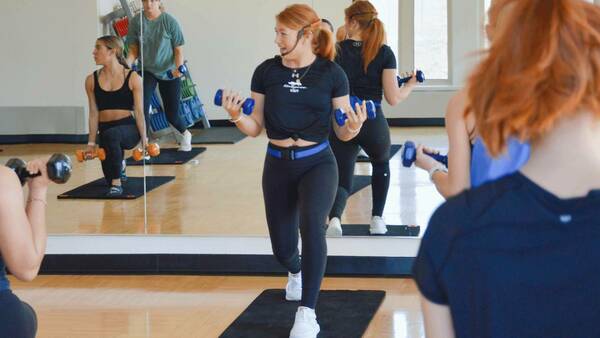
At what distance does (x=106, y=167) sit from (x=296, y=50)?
2.13 m

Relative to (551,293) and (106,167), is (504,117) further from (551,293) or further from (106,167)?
(106,167)

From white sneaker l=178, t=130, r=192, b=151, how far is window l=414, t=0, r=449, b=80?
145 centimetres

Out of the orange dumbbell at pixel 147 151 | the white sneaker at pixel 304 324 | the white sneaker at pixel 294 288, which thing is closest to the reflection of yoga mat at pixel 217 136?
the orange dumbbell at pixel 147 151

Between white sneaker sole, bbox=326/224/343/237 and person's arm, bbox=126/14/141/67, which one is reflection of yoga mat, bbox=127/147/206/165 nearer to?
person's arm, bbox=126/14/141/67

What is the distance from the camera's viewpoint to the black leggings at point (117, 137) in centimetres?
621

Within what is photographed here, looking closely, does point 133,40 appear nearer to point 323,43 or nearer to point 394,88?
point 394,88

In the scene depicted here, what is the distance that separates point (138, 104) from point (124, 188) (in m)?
0.56

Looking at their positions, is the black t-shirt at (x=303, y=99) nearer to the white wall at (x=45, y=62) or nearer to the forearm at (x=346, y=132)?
the forearm at (x=346, y=132)

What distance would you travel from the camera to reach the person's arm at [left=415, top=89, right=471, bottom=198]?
2.39m

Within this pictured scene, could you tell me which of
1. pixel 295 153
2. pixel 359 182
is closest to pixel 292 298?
pixel 359 182

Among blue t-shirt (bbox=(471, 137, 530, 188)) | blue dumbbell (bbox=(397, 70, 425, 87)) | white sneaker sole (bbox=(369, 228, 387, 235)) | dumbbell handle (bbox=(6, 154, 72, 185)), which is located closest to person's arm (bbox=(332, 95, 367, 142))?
blue dumbbell (bbox=(397, 70, 425, 87))

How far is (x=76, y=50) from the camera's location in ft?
20.6

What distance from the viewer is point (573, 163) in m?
1.36

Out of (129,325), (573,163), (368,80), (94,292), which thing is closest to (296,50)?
(368,80)
